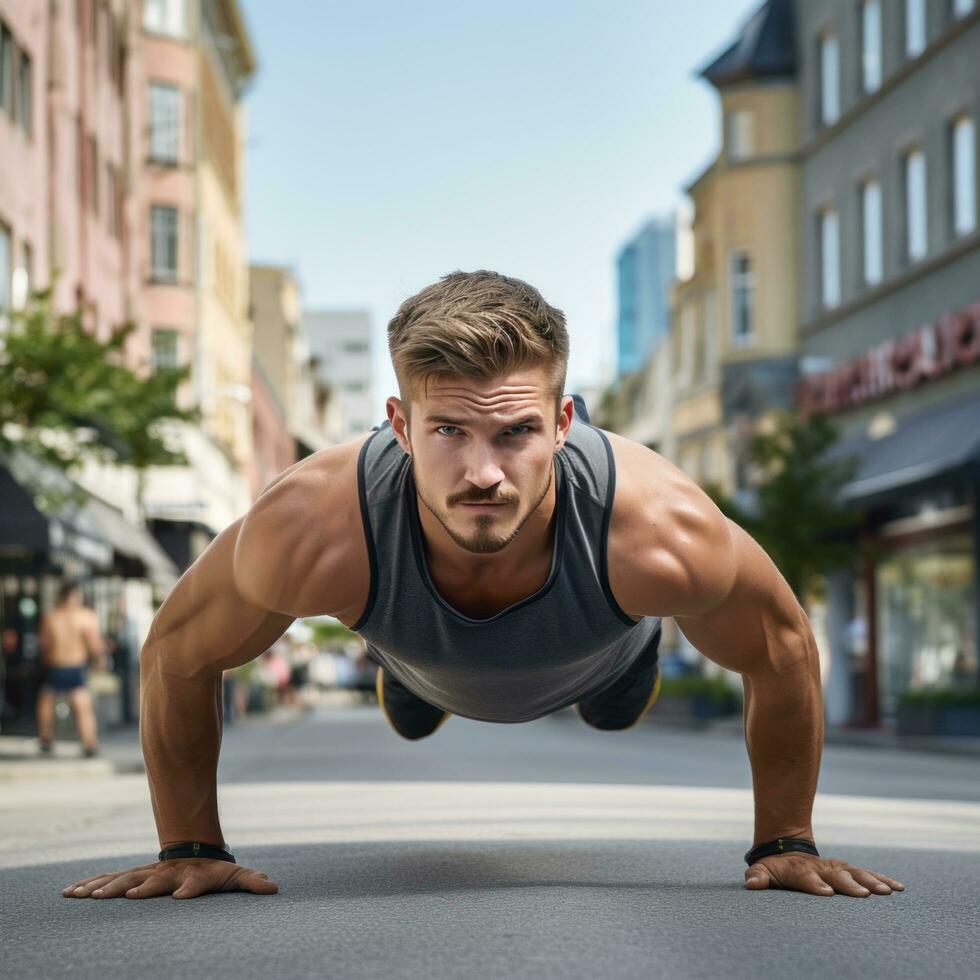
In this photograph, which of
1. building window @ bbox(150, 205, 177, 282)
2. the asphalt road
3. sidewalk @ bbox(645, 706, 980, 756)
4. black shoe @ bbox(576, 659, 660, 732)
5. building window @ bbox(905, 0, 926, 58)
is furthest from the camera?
building window @ bbox(150, 205, 177, 282)

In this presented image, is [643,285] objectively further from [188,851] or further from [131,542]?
[188,851]

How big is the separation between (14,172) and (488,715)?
22.3 meters

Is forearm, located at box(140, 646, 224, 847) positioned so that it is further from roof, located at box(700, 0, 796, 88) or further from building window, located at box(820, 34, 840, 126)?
roof, located at box(700, 0, 796, 88)

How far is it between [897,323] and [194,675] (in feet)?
84.7

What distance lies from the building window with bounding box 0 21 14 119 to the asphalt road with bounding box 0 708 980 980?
51.4ft

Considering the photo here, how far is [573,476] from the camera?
4.99 metres

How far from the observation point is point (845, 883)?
18.0 feet

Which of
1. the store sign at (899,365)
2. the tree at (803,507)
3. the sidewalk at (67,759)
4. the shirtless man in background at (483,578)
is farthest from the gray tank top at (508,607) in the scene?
the tree at (803,507)

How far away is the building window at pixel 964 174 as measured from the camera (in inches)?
1062

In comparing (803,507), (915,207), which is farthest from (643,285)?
(803,507)

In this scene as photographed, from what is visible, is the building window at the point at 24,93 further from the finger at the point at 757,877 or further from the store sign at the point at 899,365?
the finger at the point at 757,877

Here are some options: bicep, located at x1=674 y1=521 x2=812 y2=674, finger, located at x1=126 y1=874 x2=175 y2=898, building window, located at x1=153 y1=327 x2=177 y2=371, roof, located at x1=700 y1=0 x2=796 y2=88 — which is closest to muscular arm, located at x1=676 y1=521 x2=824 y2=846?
bicep, located at x1=674 y1=521 x2=812 y2=674

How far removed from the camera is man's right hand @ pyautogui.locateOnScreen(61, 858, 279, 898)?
544 centimetres

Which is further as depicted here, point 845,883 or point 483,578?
point 845,883
